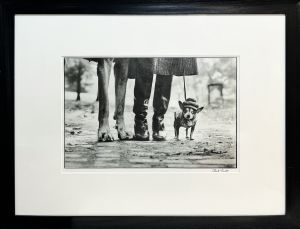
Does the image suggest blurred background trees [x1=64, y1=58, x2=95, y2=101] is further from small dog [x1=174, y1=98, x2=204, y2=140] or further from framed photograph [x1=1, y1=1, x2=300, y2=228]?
small dog [x1=174, y1=98, x2=204, y2=140]

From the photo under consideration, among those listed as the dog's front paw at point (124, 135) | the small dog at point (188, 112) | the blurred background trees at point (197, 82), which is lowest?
the dog's front paw at point (124, 135)

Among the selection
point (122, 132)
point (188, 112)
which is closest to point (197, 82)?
point (188, 112)

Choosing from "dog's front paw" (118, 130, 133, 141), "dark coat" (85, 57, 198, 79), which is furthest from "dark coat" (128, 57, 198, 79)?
"dog's front paw" (118, 130, 133, 141)

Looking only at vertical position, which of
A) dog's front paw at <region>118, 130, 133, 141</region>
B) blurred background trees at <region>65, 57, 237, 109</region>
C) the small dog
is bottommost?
dog's front paw at <region>118, 130, 133, 141</region>

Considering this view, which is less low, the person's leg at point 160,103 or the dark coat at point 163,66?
the dark coat at point 163,66

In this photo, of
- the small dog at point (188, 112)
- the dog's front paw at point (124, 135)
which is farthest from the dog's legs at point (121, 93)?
the small dog at point (188, 112)

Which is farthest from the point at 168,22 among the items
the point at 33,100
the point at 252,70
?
the point at 33,100

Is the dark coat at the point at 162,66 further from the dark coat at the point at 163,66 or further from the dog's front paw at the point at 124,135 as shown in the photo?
the dog's front paw at the point at 124,135

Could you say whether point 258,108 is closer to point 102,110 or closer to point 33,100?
point 102,110
